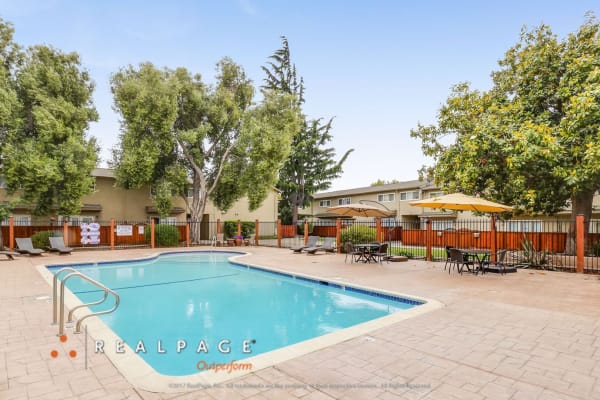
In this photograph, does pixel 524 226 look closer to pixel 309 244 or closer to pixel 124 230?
pixel 309 244

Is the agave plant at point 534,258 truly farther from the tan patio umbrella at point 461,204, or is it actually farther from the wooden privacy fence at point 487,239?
the tan patio umbrella at point 461,204

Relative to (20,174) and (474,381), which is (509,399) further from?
(20,174)

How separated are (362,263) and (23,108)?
21.2m

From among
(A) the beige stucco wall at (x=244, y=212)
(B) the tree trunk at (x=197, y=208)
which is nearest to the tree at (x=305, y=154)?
(A) the beige stucco wall at (x=244, y=212)

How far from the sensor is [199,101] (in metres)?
23.0

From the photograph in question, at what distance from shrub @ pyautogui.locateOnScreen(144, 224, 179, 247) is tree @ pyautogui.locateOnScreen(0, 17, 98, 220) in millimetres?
4625

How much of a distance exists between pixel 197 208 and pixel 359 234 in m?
13.1

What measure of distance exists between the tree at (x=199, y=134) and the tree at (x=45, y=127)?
2333mm

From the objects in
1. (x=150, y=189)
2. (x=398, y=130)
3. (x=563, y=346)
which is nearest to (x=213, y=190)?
(x=150, y=189)

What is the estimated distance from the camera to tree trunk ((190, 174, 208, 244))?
24.2 meters

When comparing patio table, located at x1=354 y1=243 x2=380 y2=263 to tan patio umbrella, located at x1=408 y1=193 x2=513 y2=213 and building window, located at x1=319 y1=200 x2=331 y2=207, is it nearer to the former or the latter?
tan patio umbrella, located at x1=408 y1=193 x2=513 y2=213

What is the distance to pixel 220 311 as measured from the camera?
289 inches

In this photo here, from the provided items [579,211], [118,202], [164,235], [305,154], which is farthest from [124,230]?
[579,211]

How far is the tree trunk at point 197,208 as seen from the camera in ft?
79.3
